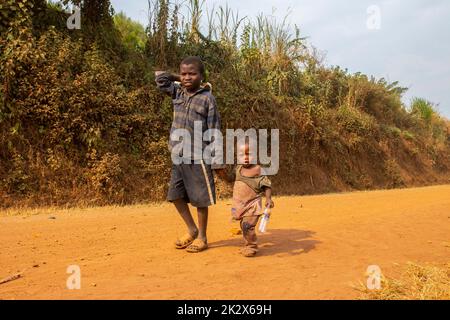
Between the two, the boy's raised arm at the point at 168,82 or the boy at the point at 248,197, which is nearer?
the boy at the point at 248,197

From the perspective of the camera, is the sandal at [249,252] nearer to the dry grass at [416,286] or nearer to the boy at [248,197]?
the boy at [248,197]

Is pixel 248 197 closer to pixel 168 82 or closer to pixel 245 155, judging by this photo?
pixel 245 155

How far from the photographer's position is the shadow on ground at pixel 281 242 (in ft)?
15.9

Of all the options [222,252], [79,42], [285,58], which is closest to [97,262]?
[222,252]

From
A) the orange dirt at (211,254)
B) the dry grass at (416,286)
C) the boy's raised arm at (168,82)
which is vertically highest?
the boy's raised arm at (168,82)

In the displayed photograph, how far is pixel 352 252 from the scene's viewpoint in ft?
15.6

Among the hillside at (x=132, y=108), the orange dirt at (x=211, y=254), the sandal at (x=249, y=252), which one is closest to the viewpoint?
the orange dirt at (x=211, y=254)

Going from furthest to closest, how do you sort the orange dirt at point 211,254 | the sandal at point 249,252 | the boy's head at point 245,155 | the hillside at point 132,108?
the hillside at point 132,108, the boy's head at point 245,155, the sandal at point 249,252, the orange dirt at point 211,254

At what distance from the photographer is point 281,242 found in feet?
17.3

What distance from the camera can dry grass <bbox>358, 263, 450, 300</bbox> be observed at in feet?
10.8

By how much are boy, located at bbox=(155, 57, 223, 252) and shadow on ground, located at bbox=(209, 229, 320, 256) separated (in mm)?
363

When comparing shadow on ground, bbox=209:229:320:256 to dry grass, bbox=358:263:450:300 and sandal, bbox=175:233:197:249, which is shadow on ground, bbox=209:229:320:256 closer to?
sandal, bbox=175:233:197:249

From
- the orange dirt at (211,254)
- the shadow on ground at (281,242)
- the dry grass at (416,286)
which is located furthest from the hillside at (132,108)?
the dry grass at (416,286)

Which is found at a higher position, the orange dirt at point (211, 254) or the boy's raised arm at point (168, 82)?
the boy's raised arm at point (168, 82)
